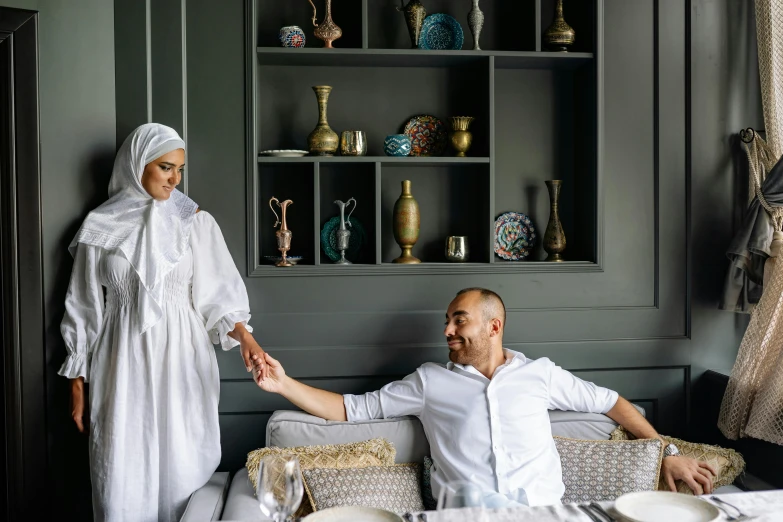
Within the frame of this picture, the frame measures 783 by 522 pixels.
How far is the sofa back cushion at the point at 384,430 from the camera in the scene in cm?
240

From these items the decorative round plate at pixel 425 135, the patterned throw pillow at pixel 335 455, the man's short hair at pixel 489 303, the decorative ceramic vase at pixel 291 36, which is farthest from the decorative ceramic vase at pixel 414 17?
the patterned throw pillow at pixel 335 455

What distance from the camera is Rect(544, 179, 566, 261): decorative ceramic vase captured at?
2.99m

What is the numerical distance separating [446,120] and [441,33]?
361 mm

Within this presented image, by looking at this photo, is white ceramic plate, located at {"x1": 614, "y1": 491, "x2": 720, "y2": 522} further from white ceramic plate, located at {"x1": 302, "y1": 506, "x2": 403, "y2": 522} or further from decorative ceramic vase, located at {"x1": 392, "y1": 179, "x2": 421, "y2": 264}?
decorative ceramic vase, located at {"x1": 392, "y1": 179, "x2": 421, "y2": 264}

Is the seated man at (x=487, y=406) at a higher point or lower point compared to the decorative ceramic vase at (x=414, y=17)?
lower

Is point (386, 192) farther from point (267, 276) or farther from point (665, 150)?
point (665, 150)

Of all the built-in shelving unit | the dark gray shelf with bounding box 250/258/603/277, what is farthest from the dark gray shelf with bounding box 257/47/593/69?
the dark gray shelf with bounding box 250/258/603/277

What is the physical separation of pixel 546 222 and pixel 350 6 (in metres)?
1.25

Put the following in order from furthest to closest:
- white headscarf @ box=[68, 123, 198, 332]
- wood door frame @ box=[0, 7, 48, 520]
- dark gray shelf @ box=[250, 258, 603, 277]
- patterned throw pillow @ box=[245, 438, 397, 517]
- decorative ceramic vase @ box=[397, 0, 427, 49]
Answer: decorative ceramic vase @ box=[397, 0, 427, 49] → dark gray shelf @ box=[250, 258, 603, 277] → wood door frame @ box=[0, 7, 48, 520] → white headscarf @ box=[68, 123, 198, 332] → patterned throw pillow @ box=[245, 438, 397, 517]

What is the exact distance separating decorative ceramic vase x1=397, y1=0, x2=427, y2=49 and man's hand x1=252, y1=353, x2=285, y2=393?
1424mm

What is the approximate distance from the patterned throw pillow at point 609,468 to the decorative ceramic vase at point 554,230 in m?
0.87

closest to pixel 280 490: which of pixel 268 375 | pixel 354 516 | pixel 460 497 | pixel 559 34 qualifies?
pixel 354 516

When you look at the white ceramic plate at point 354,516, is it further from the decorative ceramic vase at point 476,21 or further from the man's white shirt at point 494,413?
the decorative ceramic vase at point 476,21

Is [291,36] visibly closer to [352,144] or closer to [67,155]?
[352,144]
